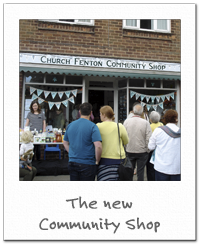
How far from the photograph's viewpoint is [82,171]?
9.98 ft

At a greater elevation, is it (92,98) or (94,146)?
(92,98)

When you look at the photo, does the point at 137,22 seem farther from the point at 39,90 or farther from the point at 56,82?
the point at 39,90

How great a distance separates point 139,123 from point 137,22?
5.01 meters

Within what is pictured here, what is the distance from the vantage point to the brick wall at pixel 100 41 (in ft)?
23.6

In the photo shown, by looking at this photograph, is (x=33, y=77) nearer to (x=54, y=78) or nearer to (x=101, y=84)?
(x=54, y=78)

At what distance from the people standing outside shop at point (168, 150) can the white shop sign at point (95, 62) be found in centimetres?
463

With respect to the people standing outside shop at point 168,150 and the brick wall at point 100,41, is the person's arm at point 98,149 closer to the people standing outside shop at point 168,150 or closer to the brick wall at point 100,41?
the people standing outside shop at point 168,150

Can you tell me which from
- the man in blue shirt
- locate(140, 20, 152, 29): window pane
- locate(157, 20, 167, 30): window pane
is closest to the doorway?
locate(140, 20, 152, 29): window pane

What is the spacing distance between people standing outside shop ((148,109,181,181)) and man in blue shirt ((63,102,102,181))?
2.84 feet

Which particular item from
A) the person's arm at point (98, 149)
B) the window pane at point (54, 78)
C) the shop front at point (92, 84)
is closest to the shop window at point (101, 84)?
the shop front at point (92, 84)

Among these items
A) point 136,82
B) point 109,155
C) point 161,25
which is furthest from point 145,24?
point 109,155
